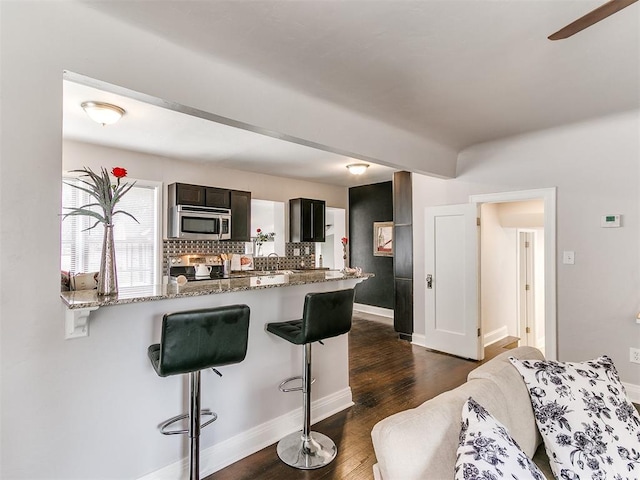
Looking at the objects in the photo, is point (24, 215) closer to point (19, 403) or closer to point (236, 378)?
point (19, 403)

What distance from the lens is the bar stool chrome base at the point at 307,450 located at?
2.22 metres

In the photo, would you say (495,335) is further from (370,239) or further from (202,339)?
(202,339)

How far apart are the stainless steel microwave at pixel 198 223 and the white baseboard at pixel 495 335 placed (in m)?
3.99

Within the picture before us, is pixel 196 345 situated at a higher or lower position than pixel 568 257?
lower

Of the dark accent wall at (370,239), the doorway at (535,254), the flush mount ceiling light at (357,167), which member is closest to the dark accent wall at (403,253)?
the flush mount ceiling light at (357,167)

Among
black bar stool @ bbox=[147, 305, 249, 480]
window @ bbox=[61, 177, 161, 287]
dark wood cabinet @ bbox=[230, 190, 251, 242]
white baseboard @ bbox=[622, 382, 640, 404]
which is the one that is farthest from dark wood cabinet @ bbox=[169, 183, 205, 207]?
white baseboard @ bbox=[622, 382, 640, 404]

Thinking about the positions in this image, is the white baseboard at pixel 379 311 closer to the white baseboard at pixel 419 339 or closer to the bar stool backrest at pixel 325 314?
the white baseboard at pixel 419 339

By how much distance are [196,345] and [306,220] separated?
460cm

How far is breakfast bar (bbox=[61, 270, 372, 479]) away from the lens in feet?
5.94

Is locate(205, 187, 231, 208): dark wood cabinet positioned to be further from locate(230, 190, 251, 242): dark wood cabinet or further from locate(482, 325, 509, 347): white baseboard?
locate(482, 325, 509, 347): white baseboard

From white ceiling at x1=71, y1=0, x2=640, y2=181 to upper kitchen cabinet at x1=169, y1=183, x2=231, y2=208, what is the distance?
9.27 ft

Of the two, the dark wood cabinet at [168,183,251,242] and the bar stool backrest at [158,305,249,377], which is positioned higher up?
the dark wood cabinet at [168,183,251,242]

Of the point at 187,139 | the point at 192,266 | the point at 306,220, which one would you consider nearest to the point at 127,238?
the point at 192,266

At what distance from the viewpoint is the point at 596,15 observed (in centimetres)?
149
